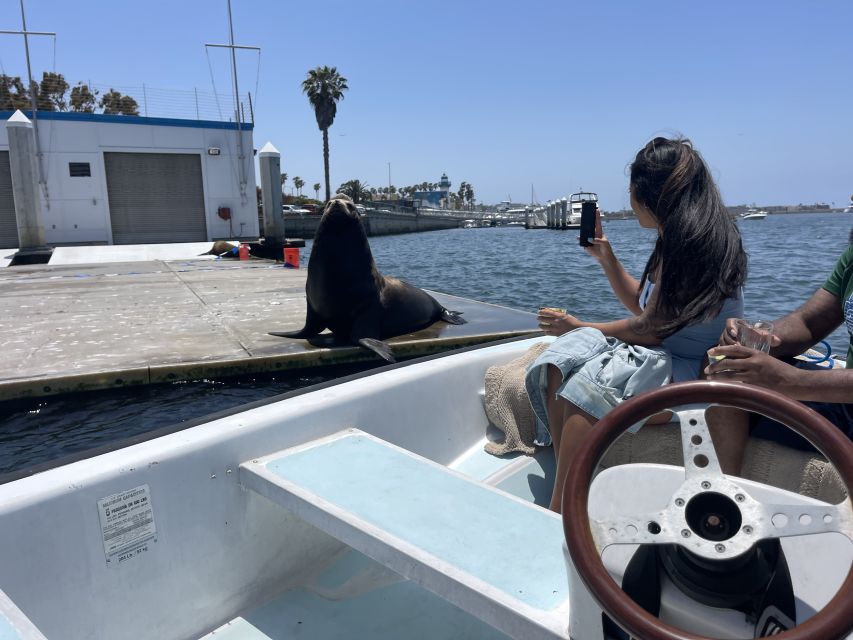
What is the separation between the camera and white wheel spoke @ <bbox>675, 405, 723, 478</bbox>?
1.14m

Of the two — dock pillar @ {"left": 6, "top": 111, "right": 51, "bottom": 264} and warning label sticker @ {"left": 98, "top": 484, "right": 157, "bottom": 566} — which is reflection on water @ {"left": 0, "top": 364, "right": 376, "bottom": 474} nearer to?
warning label sticker @ {"left": 98, "top": 484, "right": 157, "bottom": 566}

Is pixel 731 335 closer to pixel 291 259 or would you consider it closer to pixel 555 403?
pixel 555 403

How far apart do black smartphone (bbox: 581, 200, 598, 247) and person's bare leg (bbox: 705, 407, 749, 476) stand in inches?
44.6

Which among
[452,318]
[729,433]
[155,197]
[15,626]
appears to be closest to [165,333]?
[452,318]

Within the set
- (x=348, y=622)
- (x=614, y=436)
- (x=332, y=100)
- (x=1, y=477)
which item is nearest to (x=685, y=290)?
(x=614, y=436)

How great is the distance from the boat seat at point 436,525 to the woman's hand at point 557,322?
2.53 ft

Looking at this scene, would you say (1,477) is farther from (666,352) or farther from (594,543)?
(666,352)

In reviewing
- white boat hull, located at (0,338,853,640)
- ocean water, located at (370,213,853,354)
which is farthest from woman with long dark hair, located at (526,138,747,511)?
ocean water, located at (370,213,853,354)

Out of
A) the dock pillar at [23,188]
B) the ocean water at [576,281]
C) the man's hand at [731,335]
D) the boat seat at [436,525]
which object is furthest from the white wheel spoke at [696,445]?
the dock pillar at [23,188]

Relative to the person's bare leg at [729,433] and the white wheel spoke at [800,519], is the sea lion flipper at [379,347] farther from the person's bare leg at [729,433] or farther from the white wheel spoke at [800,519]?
the white wheel spoke at [800,519]

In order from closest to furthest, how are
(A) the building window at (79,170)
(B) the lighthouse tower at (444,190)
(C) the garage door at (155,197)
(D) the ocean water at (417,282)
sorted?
(D) the ocean water at (417,282)
(A) the building window at (79,170)
(C) the garage door at (155,197)
(B) the lighthouse tower at (444,190)

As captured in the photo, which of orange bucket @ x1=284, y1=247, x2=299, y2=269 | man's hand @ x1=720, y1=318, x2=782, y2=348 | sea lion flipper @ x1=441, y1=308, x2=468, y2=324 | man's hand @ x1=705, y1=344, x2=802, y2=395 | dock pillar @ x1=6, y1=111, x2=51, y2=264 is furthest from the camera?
dock pillar @ x1=6, y1=111, x2=51, y2=264

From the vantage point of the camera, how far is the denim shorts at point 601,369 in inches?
80.2

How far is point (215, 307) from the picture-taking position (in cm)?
819
